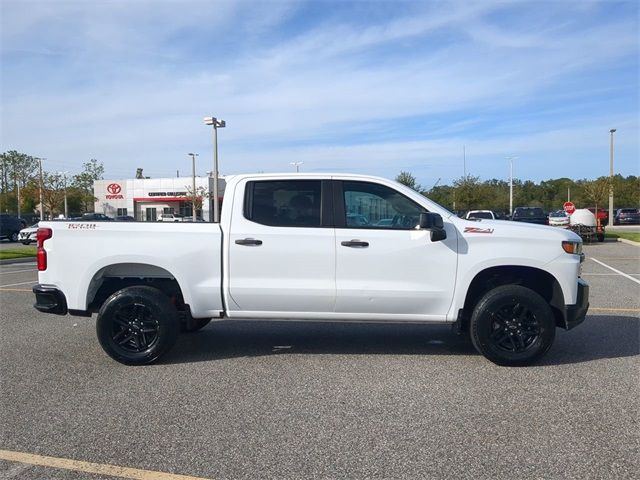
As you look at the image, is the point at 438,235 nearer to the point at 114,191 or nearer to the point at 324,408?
the point at 324,408

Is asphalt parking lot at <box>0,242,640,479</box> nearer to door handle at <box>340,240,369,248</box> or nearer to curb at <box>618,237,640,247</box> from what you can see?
door handle at <box>340,240,369,248</box>

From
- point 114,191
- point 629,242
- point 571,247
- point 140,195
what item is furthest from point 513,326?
point 114,191

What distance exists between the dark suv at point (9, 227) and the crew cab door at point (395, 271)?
33661 mm

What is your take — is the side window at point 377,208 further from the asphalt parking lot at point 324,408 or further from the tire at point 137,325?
the tire at point 137,325

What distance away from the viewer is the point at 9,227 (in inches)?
1357

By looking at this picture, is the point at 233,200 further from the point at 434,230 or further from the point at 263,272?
the point at 434,230

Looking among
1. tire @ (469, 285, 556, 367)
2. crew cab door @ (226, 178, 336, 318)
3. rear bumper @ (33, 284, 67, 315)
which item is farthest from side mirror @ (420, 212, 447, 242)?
rear bumper @ (33, 284, 67, 315)

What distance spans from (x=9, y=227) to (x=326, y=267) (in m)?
33.8

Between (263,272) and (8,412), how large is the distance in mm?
2532

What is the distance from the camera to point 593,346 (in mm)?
6762

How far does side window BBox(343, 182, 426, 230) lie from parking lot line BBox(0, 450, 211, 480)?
3122 mm

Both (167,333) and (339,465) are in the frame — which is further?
(167,333)

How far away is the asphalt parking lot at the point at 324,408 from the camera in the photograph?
3.82m

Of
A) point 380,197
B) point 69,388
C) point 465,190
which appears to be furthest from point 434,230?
point 465,190
